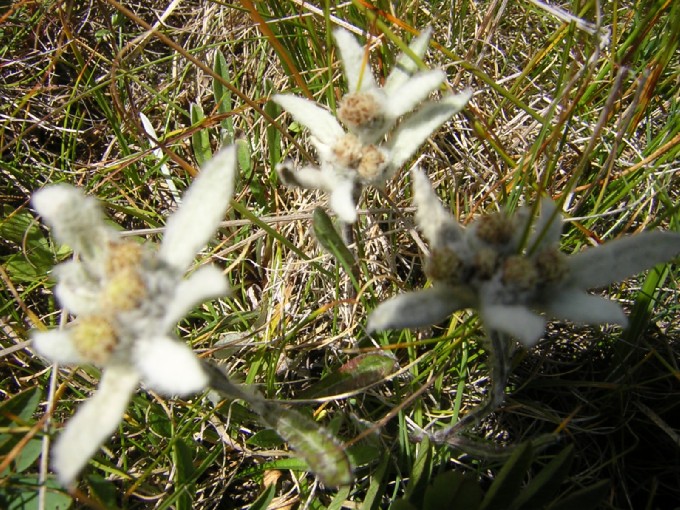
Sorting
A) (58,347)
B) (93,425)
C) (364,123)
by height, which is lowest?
(93,425)

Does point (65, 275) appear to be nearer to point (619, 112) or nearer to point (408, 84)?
point (408, 84)

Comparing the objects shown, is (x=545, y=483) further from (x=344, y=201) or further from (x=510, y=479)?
(x=344, y=201)

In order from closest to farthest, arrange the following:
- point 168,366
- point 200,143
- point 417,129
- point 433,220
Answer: point 168,366 → point 433,220 → point 417,129 → point 200,143

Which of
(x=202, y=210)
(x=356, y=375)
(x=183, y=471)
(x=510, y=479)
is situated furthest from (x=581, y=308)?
(x=183, y=471)

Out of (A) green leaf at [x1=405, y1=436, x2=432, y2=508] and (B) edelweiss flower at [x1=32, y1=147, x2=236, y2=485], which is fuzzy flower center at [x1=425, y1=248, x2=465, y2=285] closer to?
(B) edelweiss flower at [x1=32, y1=147, x2=236, y2=485]

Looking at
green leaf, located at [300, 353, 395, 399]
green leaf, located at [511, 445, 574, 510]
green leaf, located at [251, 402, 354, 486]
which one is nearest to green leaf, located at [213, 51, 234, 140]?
green leaf, located at [300, 353, 395, 399]

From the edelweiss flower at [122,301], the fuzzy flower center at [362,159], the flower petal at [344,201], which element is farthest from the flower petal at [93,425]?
the fuzzy flower center at [362,159]
